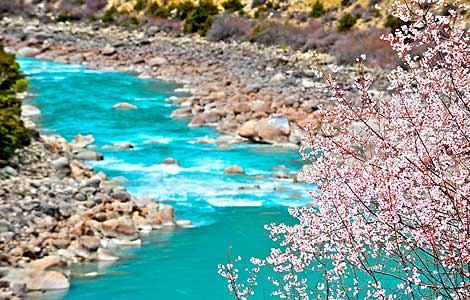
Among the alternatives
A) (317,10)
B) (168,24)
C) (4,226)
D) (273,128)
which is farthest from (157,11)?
(4,226)

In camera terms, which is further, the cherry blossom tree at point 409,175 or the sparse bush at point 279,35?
the sparse bush at point 279,35

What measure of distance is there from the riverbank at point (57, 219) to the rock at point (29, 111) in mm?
7347

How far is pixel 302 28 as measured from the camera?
47062mm

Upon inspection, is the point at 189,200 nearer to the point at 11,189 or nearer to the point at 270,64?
the point at 11,189

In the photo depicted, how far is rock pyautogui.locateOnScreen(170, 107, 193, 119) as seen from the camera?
1101 inches

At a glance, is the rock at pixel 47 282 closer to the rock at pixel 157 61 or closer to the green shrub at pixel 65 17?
the rock at pixel 157 61

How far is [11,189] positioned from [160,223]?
3.30 m

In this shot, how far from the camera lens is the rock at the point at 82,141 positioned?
74.8 feet

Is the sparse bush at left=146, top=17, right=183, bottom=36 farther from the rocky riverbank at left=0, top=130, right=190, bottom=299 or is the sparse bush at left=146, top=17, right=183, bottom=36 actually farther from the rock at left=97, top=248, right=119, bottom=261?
the rock at left=97, top=248, right=119, bottom=261

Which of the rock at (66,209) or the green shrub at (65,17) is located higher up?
the green shrub at (65,17)

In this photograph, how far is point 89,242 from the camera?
14.1 meters

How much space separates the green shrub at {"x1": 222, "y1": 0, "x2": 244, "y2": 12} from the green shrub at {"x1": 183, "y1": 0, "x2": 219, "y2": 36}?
6.56 feet

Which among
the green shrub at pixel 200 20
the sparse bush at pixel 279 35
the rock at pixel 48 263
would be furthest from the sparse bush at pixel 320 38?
the rock at pixel 48 263

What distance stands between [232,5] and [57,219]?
43.7m
